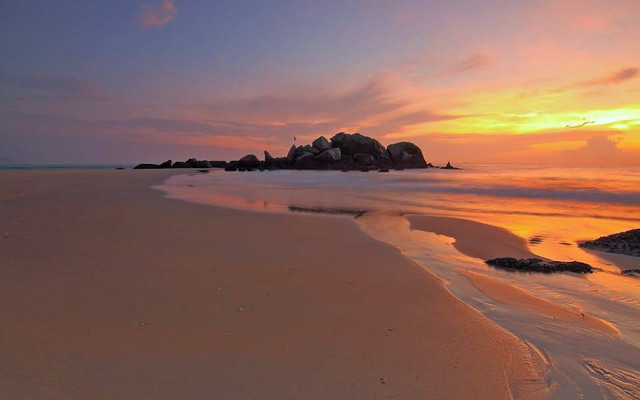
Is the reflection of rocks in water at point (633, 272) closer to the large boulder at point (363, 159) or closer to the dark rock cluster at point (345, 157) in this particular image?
the dark rock cluster at point (345, 157)

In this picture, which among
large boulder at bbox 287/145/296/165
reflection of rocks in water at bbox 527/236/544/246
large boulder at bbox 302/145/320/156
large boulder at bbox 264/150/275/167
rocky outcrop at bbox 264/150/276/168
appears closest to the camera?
reflection of rocks in water at bbox 527/236/544/246

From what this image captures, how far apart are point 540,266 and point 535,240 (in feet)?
11.3

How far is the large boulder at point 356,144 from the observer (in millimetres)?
72812

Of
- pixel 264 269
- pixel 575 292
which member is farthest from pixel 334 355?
pixel 575 292

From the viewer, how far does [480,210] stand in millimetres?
16062

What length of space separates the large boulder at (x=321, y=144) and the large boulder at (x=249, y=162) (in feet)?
44.3

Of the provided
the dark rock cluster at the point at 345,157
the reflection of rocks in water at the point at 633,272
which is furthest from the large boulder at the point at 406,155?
the reflection of rocks in water at the point at 633,272

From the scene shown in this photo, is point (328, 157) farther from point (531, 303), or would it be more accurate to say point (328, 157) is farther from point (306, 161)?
point (531, 303)

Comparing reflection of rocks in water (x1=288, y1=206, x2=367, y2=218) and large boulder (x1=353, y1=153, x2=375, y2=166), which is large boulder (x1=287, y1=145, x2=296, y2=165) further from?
reflection of rocks in water (x1=288, y1=206, x2=367, y2=218)

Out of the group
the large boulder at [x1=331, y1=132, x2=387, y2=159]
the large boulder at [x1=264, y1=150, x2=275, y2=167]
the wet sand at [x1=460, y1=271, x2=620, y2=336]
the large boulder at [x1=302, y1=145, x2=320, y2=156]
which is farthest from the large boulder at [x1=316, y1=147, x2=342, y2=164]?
the wet sand at [x1=460, y1=271, x2=620, y2=336]

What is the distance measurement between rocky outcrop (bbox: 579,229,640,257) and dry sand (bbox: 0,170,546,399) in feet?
17.7

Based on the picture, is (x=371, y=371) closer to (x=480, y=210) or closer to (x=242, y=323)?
(x=242, y=323)

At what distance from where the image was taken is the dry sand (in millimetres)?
2711

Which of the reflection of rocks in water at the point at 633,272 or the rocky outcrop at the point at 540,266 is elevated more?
the rocky outcrop at the point at 540,266
